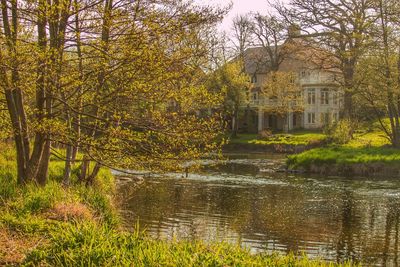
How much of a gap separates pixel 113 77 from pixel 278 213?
845 cm

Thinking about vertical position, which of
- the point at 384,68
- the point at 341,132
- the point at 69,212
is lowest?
the point at 69,212

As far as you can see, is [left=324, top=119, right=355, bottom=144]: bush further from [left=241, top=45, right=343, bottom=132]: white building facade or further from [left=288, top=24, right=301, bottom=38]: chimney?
[left=241, top=45, right=343, bottom=132]: white building facade

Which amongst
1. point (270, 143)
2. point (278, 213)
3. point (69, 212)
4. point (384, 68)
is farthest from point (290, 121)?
point (69, 212)

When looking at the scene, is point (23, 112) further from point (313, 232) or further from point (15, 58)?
point (313, 232)

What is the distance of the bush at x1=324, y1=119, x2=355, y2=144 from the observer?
1590 inches

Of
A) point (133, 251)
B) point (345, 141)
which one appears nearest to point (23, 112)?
point (133, 251)

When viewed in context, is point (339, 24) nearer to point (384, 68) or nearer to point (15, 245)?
point (384, 68)

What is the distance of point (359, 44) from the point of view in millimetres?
39094

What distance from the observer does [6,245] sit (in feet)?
27.6

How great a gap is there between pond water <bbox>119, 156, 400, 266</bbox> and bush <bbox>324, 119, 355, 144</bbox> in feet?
35.6

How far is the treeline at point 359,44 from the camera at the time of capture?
35625 millimetres

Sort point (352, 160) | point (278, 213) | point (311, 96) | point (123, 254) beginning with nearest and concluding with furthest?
point (123, 254) < point (278, 213) < point (352, 160) < point (311, 96)

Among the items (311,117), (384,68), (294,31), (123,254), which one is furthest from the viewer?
(311,117)

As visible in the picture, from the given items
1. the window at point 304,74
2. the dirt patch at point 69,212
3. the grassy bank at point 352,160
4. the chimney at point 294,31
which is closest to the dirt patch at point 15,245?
the dirt patch at point 69,212
